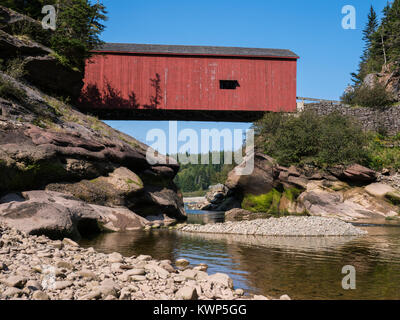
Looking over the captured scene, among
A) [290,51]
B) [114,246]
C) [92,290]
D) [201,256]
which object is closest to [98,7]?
[290,51]

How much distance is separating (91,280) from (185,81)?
78.1ft

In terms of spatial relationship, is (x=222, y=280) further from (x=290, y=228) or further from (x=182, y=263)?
(x=290, y=228)

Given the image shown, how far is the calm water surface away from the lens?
527 cm

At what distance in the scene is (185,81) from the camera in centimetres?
2680

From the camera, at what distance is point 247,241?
10.9m

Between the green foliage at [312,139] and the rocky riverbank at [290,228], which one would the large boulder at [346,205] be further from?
the rocky riverbank at [290,228]

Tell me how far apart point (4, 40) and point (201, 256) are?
18.4m

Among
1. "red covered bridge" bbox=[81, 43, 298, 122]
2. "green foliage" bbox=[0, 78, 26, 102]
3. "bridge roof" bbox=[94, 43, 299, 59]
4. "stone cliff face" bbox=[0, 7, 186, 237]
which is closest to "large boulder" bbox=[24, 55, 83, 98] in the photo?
"stone cliff face" bbox=[0, 7, 186, 237]

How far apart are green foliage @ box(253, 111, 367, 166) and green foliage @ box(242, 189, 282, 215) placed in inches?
105

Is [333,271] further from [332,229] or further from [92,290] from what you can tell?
[332,229]

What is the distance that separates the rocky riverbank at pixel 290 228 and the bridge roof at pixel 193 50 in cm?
1763

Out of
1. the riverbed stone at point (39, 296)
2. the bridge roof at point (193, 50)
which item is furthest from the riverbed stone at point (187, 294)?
the bridge roof at point (193, 50)

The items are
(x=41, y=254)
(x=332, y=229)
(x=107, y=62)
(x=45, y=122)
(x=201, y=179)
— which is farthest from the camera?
(x=201, y=179)

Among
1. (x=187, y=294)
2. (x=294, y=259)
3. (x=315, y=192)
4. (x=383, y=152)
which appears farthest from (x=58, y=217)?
(x=383, y=152)
